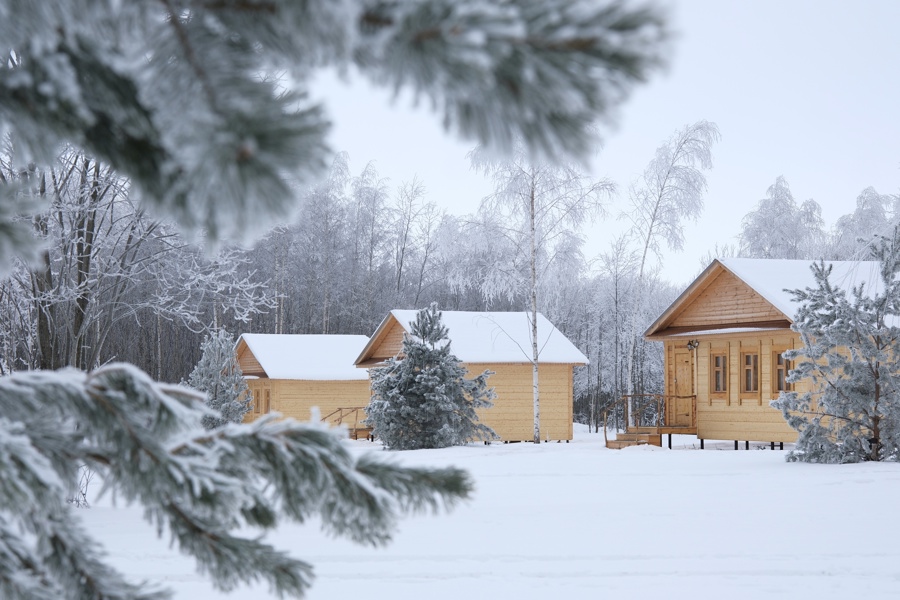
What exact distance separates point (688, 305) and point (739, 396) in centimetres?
309

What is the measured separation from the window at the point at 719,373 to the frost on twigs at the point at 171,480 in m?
22.5

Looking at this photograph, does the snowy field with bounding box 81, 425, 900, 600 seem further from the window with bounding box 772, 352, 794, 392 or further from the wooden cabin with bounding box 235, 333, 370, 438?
the wooden cabin with bounding box 235, 333, 370, 438

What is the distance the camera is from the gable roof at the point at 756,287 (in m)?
21.4

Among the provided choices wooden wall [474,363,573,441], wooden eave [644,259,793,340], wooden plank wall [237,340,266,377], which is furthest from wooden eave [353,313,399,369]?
wooden eave [644,259,793,340]

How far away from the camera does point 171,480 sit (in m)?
1.68

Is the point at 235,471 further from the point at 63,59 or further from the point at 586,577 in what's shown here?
the point at 586,577

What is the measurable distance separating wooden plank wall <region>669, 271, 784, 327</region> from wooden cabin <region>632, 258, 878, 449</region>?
0.03m

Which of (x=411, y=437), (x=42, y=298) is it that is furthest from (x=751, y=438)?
(x=42, y=298)

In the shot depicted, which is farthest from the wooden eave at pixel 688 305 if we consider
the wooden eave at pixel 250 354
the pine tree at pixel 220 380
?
the wooden eave at pixel 250 354

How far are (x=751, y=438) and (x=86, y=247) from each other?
54.4ft

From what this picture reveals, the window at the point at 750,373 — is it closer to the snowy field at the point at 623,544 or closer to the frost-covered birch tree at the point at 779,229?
the snowy field at the point at 623,544

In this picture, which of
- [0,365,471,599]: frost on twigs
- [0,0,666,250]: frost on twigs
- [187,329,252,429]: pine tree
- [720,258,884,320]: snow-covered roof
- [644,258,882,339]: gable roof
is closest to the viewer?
[0,0,666,250]: frost on twigs

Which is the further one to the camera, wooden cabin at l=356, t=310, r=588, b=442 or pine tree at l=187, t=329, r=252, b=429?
wooden cabin at l=356, t=310, r=588, b=442

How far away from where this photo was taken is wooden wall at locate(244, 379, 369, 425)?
110 ft
